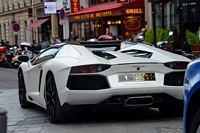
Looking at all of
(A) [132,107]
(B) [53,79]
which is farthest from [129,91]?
(B) [53,79]

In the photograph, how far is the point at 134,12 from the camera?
27188mm

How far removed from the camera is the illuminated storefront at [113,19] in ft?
89.0

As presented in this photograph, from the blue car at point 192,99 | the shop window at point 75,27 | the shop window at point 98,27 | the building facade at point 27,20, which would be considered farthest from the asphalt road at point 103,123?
the building facade at point 27,20

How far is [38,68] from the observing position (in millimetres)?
8086

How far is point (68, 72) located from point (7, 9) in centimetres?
5471

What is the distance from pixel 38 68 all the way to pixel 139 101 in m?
2.11

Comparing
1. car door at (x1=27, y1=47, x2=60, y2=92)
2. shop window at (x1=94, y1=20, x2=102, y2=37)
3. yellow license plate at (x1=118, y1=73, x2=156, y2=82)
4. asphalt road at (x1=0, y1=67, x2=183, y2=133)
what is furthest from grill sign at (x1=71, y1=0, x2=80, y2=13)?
yellow license plate at (x1=118, y1=73, x2=156, y2=82)

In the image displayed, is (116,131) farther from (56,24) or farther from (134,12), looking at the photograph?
(56,24)

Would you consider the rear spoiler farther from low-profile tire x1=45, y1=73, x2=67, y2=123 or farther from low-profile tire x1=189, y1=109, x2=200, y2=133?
low-profile tire x1=189, y1=109, x2=200, y2=133

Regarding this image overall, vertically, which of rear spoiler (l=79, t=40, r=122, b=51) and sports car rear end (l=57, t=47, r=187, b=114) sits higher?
rear spoiler (l=79, t=40, r=122, b=51)

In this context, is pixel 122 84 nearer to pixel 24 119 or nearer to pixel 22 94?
pixel 24 119

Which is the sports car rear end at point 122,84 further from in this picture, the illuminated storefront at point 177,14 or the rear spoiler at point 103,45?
the illuminated storefront at point 177,14

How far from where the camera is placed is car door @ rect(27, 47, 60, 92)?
796cm

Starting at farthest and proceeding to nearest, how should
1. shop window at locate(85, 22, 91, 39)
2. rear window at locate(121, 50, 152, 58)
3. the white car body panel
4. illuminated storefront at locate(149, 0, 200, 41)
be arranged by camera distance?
1. shop window at locate(85, 22, 91, 39)
2. illuminated storefront at locate(149, 0, 200, 41)
3. rear window at locate(121, 50, 152, 58)
4. the white car body panel
